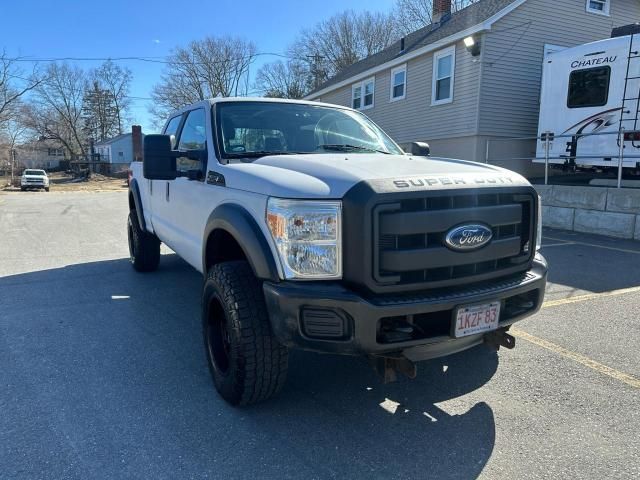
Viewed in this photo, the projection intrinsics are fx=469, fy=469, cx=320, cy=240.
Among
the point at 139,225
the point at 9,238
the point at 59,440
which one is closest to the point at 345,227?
the point at 59,440

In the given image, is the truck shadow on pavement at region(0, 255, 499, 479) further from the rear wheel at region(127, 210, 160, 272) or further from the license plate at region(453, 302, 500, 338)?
the rear wheel at region(127, 210, 160, 272)

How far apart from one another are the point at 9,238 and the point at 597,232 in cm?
1198

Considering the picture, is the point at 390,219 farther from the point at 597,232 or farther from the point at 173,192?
the point at 597,232

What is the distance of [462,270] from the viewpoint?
2613 mm

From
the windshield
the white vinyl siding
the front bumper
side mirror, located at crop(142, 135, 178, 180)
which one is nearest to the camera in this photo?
the front bumper

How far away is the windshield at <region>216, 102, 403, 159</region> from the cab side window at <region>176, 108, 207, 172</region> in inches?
9.6

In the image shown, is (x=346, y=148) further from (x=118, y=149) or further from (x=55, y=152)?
(x=55, y=152)

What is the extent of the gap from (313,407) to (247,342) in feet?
2.22

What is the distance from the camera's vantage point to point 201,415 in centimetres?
284

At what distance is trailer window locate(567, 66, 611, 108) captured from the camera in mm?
10664

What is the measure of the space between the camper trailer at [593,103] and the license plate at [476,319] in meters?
8.40

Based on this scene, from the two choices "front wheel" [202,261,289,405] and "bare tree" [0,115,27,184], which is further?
"bare tree" [0,115,27,184]

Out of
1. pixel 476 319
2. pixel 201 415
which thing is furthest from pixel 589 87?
pixel 201 415

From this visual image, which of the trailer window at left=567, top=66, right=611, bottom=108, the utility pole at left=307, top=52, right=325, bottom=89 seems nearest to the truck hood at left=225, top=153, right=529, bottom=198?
the trailer window at left=567, top=66, right=611, bottom=108
